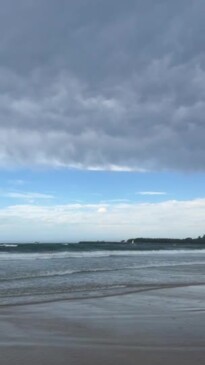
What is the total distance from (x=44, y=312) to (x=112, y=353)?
471 centimetres

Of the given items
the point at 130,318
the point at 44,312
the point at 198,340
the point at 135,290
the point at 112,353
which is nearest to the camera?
the point at 112,353

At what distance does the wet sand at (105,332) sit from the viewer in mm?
7145

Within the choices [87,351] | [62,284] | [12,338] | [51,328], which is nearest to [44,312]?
[51,328]

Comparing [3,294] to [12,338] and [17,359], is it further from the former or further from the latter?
[17,359]

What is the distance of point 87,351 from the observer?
299 inches

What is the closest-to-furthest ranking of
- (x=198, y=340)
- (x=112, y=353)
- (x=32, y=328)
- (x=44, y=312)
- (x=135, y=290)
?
(x=112, y=353), (x=198, y=340), (x=32, y=328), (x=44, y=312), (x=135, y=290)

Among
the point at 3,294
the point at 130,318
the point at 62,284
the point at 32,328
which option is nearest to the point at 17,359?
the point at 32,328

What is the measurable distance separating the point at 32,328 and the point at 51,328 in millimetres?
405

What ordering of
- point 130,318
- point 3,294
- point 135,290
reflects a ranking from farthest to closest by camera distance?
point 135,290 → point 3,294 → point 130,318

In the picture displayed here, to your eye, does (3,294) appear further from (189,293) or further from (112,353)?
(112,353)

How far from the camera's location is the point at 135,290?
17.2 metres

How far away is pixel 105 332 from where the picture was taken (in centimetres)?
913

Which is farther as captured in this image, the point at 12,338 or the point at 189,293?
the point at 189,293

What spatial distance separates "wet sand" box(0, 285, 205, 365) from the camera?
714 centimetres
